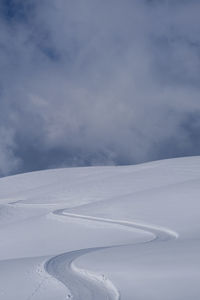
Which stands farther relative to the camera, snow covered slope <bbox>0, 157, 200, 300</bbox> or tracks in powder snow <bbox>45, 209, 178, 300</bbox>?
snow covered slope <bbox>0, 157, 200, 300</bbox>

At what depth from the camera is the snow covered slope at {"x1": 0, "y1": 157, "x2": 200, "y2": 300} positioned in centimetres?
1035

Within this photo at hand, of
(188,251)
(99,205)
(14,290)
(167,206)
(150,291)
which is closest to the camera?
(150,291)

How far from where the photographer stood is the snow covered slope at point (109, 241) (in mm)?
10352

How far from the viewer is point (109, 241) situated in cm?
2041

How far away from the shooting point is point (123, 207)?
84.6 feet

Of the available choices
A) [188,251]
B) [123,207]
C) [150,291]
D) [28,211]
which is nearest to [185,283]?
[150,291]

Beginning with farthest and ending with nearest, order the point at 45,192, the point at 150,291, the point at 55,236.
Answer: the point at 45,192 → the point at 55,236 → the point at 150,291

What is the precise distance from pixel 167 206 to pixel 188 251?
11.2 meters

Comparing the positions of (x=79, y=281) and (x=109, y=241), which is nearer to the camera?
(x=79, y=281)

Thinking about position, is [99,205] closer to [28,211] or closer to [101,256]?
[28,211]

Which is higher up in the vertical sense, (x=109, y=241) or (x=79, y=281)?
(x=109, y=241)

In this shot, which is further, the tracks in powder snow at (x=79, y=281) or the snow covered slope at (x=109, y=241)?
the snow covered slope at (x=109, y=241)

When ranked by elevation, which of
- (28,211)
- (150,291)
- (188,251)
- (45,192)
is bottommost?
(150,291)

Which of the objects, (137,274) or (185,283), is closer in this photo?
(185,283)
